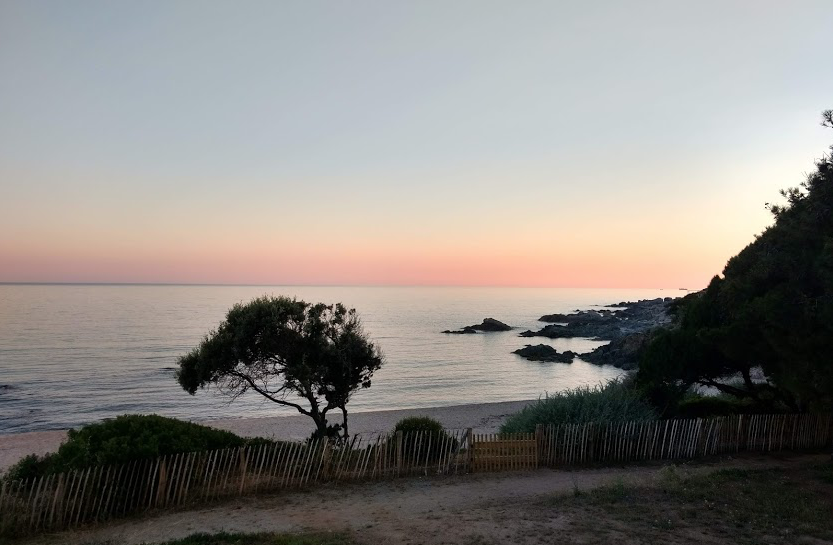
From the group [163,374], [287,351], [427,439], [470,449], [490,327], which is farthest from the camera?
[490,327]

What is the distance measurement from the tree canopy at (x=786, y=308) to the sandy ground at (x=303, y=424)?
14.2 m

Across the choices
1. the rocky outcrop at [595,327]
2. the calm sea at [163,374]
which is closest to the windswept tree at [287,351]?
the calm sea at [163,374]

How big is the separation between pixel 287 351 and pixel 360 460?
4959 mm

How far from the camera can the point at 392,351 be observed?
7356cm

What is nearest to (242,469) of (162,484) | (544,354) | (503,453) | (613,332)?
(162,484)

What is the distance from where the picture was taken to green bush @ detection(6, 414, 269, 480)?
1297 cm

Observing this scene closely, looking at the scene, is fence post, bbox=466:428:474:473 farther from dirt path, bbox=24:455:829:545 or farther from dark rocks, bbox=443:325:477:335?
dark rocks, bbox=443:325:477:335

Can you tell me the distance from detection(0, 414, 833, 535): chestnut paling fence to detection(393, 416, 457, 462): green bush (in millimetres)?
33

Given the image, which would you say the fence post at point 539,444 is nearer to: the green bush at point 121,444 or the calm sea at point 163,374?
the green bush at point 121,444

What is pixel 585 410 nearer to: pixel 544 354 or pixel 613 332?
pixel 544 354

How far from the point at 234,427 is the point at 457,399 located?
59.2 feet

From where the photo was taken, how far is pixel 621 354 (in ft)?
216

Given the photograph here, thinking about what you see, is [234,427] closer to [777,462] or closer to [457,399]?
[457,399]

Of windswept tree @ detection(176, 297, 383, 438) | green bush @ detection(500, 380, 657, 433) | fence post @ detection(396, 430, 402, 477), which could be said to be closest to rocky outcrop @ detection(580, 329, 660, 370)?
green bush @ detection(500, 380, 657, 433)
